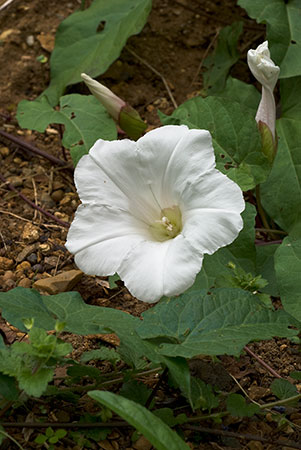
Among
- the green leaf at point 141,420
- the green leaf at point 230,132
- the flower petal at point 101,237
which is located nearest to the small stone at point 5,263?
the flower petal at point 101,237

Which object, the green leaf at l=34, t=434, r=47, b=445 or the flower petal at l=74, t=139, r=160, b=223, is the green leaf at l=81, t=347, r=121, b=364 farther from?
the flower petal at l=74, t=139, r=160, b=223

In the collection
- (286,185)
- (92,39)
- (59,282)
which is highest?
(92,39)

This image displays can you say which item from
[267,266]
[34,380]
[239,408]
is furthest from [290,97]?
[34,380]

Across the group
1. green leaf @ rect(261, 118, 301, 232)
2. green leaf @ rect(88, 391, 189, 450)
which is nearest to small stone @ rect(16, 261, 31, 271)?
green leaf @ rect(261, 118, 301, 232)

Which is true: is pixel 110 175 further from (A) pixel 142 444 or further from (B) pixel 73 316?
(A) pixel 142 444

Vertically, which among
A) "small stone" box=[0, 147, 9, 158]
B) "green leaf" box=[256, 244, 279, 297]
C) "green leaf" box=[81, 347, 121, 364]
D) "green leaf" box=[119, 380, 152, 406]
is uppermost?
"small stone" box=[0, 147, 9, 158]
